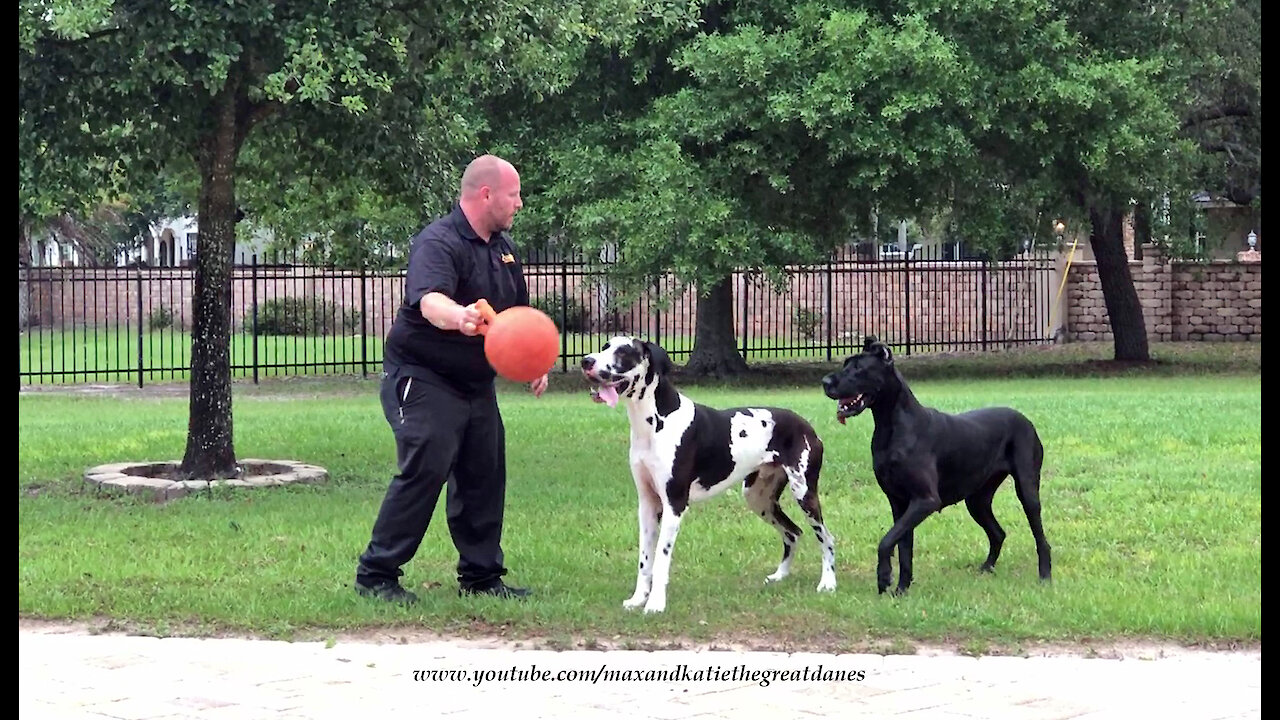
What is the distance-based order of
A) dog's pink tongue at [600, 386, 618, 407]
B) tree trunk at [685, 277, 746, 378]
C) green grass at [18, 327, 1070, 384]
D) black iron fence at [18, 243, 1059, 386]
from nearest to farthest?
1. dog's pink tongue at [600, 386, 618, 407]
2. tree trunk at [685, 277, 746, 378]
3. green grass at [18, 327, 1070, 384]
4. black iron fence at [18, 243, 1059, 386]

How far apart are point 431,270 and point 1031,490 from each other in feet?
10.8

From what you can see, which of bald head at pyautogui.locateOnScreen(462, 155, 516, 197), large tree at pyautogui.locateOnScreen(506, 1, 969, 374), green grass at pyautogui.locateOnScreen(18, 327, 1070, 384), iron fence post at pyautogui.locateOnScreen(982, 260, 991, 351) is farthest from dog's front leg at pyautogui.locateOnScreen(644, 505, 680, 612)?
iron fence post at pyautogui.locateOnScreen(982, 260, 991, 351)

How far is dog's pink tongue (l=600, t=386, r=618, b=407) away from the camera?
7203mm

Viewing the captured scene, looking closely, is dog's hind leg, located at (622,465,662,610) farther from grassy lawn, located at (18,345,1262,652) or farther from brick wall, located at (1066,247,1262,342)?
brick wall, located at (1066,247,1262,342)

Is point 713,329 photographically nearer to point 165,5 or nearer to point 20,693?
point 165,5

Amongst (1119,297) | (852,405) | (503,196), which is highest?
(503,196)

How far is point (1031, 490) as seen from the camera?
8203 millimetres

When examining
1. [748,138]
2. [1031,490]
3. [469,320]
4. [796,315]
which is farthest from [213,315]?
[796,315]

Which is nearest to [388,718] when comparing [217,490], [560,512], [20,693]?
[20,693]

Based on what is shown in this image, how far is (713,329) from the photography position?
985 inches

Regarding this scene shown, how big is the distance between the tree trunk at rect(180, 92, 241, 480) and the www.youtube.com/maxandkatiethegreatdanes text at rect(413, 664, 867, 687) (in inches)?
242

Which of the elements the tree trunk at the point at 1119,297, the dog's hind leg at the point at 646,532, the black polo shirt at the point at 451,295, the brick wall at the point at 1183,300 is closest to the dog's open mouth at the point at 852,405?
the dog's hind leg at the point at 646,532

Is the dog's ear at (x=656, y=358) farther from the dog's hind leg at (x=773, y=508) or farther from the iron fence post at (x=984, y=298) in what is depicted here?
the iron fence post at (x=984, y=298)

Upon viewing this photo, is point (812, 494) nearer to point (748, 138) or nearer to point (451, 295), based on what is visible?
point (451, 295)
